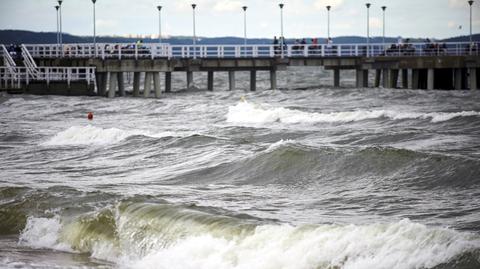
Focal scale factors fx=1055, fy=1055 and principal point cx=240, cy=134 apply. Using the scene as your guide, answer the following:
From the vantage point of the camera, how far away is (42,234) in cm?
1583

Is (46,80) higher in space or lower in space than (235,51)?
lower

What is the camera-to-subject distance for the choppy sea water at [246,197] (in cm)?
1262

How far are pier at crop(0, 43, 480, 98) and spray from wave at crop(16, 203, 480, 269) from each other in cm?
3522

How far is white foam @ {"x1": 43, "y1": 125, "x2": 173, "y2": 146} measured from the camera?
93.6 feet

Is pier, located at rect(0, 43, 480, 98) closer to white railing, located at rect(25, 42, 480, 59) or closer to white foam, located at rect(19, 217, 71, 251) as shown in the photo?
white railing, located at rect(25, 42, 480, 59)

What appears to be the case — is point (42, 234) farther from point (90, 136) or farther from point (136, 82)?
point (136, 82)

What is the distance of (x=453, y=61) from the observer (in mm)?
54062

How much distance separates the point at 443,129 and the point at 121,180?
11.7 meters

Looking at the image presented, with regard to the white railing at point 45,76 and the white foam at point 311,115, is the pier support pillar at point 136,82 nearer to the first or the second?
the white railing at point 45,76

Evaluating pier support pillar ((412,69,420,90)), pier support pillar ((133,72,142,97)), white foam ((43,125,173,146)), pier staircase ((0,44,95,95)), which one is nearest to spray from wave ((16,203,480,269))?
white foam ((43,125,173,146))

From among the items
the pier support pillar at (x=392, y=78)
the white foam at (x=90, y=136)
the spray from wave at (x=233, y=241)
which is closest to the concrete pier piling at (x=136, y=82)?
the pier support pillar at (x=392, y=78)

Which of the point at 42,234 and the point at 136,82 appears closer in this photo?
the point at 42,234

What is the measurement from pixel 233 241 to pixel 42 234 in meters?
A: 3.73

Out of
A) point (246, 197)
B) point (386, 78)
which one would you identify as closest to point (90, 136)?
point (246, 197)
